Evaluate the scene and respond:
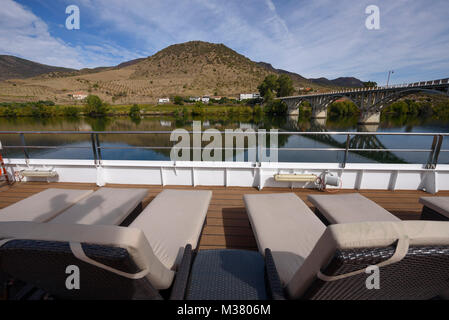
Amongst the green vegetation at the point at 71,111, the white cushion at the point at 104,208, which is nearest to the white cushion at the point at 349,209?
the white cushion at the point at 104,208

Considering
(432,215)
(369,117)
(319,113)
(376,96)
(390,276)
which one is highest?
(376,96)

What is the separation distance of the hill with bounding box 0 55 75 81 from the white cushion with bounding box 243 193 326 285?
13067 centimetres

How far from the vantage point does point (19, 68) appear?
96.4 meters

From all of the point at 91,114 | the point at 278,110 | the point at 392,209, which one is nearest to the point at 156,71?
the point at 91,114

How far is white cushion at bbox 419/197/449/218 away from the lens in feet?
5.78

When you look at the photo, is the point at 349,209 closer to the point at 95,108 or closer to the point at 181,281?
the point at 181,281

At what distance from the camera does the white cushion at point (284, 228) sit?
1273 millimetres

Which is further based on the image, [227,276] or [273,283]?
[227,276]

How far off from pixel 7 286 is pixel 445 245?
1718mm

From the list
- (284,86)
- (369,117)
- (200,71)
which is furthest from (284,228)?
(200,71)

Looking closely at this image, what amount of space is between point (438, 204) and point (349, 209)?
809mm

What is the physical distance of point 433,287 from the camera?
85 cm

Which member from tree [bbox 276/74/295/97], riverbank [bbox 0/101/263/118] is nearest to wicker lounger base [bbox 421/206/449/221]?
riverbank [bbox 0/101/263/118]
